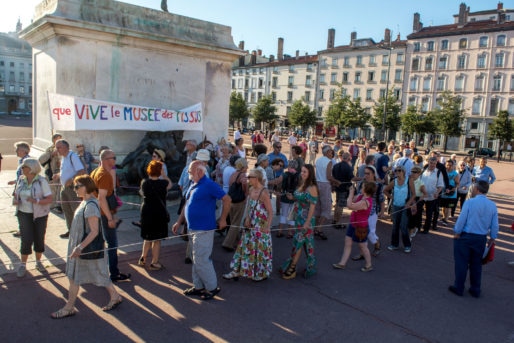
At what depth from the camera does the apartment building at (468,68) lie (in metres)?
53.5

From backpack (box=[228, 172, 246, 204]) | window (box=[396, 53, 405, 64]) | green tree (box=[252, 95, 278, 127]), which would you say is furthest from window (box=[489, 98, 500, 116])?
backpack (box=[228, 172, 246, 204])

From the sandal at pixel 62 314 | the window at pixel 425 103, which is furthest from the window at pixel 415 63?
the sandal at pixel 62 314

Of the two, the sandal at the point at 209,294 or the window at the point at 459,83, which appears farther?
the window at the point at 459,83

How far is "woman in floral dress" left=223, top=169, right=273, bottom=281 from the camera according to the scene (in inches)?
228

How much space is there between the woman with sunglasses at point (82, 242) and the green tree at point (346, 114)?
55.3 meters

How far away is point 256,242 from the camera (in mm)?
5816

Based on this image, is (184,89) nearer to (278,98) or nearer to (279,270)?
(279,270)

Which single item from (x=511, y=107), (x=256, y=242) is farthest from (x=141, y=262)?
(x=511, y=107)

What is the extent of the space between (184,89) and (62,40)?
309 cm

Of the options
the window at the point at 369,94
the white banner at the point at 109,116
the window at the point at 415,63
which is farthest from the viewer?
the window at the point at 369,94

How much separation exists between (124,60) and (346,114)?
50.9 meters

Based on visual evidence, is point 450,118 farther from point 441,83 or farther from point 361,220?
point 361,220

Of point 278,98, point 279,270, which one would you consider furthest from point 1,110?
point 279,270

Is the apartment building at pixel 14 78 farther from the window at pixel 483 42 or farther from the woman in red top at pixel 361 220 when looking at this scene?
the woman in red top at pixel 361 220
